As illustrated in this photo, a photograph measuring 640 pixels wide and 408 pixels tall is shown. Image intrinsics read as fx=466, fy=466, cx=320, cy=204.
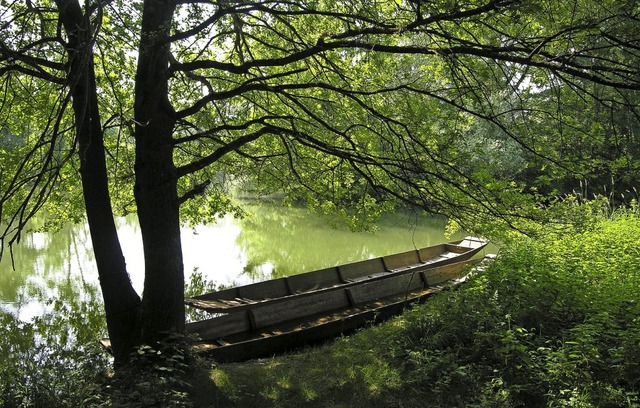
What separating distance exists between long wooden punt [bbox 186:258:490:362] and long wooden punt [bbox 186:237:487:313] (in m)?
0.20

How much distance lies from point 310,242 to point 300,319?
10.4m

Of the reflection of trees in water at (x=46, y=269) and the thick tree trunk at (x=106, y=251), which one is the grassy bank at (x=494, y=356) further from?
the reflection of trees in water at (x=46, y=269)

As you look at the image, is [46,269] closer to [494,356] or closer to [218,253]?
[218,253]

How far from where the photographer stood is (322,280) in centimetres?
962

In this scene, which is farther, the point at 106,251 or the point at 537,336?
the point at 106,251

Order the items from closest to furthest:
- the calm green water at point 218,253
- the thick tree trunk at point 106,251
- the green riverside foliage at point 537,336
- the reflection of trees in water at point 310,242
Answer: the green riverside foliage at point 537,336 → the thick tree trunk at point 106,251 → the calm green water at point 218,253 → the reflection of trees in water at point 310,242

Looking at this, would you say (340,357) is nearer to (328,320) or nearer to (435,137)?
(328,320)

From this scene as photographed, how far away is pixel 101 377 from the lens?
14.5 feet

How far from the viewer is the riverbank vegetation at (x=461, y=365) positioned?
3.59 m

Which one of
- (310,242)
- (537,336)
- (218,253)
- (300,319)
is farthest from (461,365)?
(310,242)

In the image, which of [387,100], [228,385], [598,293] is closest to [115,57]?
[387,100]

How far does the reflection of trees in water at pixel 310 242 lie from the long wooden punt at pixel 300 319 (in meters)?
2.99

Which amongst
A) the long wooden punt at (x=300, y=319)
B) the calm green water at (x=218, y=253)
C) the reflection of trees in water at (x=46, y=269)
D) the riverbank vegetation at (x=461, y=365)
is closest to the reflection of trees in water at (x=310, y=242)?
the calm green water at (x=218, y=253)

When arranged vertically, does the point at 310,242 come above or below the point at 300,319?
above
